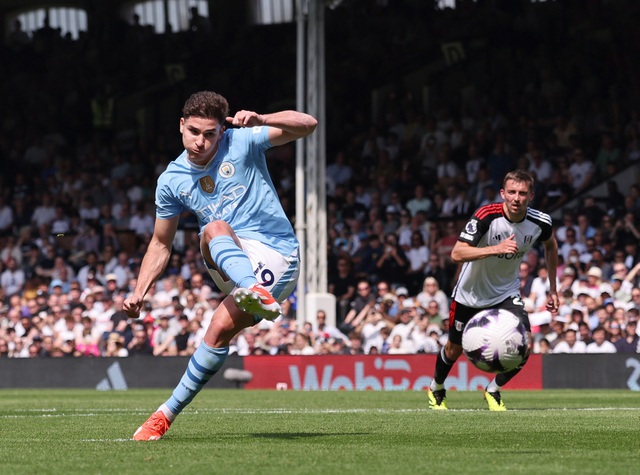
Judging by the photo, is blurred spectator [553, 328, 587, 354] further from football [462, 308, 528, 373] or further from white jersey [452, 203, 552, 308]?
football [462, 308, 528, 373]

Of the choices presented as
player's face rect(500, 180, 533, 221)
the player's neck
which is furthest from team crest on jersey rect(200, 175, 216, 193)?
the player's neck

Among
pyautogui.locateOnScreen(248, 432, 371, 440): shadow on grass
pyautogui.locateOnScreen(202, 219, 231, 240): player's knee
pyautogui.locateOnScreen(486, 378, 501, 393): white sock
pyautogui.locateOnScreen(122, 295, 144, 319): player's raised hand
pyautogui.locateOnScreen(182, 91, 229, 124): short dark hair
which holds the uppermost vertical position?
pyautogui.locateOnScreen(182, 91, 229, 124): short dark hair

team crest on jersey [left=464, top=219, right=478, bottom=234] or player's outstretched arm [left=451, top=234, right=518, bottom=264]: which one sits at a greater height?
team crest on jersey [left=464, top=219, right=478, bottom=234]

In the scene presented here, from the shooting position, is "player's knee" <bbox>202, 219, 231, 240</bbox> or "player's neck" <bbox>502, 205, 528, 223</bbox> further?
"player's neck" <bbox>502, 205, 528, 223</bbox>

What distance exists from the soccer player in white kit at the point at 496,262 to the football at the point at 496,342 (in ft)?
1.55

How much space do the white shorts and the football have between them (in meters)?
2.98

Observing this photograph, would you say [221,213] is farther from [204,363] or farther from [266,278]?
[204,363]

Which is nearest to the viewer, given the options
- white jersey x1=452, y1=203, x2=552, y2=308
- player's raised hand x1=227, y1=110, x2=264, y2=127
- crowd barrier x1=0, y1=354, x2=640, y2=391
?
player's raised hand x1=227, y1=110, x2=264, y2=127

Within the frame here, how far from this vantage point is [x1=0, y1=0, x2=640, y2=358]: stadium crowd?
20438 mm

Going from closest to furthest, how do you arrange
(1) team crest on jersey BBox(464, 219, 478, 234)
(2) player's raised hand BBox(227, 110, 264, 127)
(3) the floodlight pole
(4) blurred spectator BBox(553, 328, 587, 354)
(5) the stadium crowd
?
(2) player's raised hand BBox(227, 110, 264, 127) < (1) team crest on jersey BBox(464, 219, 478, 234) < (4) blurred spectator BBox(553, 328, 587, 354) < (5) the stadium crowd < (3) the floodlight pole

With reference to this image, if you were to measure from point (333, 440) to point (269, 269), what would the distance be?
115cm

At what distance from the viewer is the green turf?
249 inches

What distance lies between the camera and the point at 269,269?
26.5 ft

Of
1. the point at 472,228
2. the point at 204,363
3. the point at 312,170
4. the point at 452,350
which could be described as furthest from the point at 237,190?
the point at 312,170
